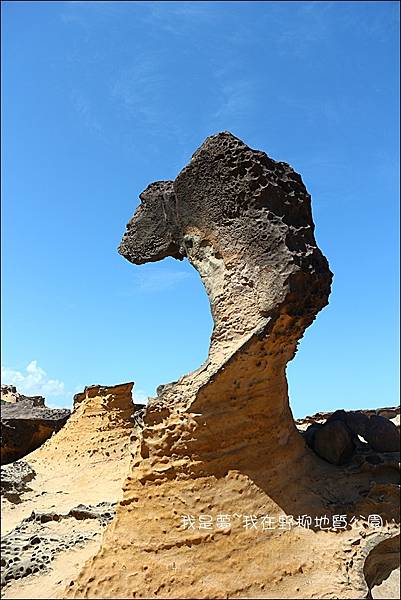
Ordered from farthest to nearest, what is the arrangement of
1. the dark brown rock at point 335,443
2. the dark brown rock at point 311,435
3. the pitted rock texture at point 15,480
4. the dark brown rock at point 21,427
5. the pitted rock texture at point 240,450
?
1. the dark brown rock at point 21,427
2. the pitted rock texture at point 15,480
3. the dark brown rock at point 311,435
4. the dark brown rock at point 335,443
5. the pitted rock texture at point 240,450

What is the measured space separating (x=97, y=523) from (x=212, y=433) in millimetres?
2207

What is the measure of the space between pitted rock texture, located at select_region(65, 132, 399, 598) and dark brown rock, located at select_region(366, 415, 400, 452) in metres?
0.39

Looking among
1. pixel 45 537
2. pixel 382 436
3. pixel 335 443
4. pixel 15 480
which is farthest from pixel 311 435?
pixel 15 480

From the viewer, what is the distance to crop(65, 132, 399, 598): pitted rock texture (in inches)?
171

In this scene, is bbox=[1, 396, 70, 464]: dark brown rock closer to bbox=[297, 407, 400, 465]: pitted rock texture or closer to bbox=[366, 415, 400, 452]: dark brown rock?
bbox=[297, 407, 400, 465]: pitted rock texture

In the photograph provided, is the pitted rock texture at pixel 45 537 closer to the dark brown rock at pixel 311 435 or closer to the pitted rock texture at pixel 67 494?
the pitted rock texture at pixel 67 494

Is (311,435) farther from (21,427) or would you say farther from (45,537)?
(21,427)

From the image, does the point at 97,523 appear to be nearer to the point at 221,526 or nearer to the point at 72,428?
the point at 221,526

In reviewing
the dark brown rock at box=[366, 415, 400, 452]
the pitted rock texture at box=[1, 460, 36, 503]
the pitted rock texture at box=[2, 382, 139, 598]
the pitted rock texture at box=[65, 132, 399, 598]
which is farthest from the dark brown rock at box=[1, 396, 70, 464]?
the dark brown rock at box=[366, 415, 400, 452]

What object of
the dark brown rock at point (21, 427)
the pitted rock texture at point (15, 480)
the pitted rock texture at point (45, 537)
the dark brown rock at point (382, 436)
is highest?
the dark brown rock at point (21, 427)

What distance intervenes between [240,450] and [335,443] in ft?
4.59

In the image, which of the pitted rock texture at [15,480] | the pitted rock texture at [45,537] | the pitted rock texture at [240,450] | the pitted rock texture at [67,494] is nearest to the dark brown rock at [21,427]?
the pitted rock texture at [15,480]

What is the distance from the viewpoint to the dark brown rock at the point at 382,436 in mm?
5828

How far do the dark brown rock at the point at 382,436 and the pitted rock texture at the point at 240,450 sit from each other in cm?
39
